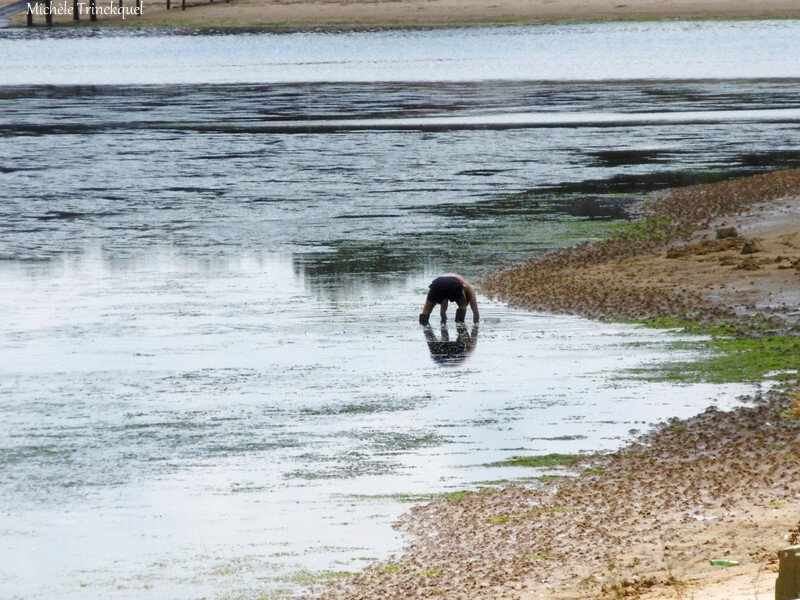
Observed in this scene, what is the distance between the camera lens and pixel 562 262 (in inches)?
A: 1041

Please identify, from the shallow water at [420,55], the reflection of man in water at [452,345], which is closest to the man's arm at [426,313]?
the reflection of man in water at [452,345]

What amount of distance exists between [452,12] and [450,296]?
97.8 metres

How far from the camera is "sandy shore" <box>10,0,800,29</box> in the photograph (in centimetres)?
11394

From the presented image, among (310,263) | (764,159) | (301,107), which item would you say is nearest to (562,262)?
(310,263)

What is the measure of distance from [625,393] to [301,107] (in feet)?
152

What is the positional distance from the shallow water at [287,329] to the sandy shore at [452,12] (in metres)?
54.5

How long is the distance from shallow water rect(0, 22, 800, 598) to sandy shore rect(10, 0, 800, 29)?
2144 inches

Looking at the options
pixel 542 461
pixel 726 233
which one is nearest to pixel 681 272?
pixel 726 233

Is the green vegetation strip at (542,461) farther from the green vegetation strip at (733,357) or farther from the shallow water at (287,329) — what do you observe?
the green vegetation strip at (733,357)

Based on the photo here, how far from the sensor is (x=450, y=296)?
21.7m

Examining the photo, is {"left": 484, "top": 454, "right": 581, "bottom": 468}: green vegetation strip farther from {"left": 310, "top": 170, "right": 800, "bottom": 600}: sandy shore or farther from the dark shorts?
the dark shorts

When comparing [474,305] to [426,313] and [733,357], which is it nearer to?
[426,313]

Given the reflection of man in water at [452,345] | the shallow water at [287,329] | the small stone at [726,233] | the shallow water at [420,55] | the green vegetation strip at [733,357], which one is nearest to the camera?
the shallow water at [287,329]

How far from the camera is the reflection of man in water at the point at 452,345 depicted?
19.8 meters
